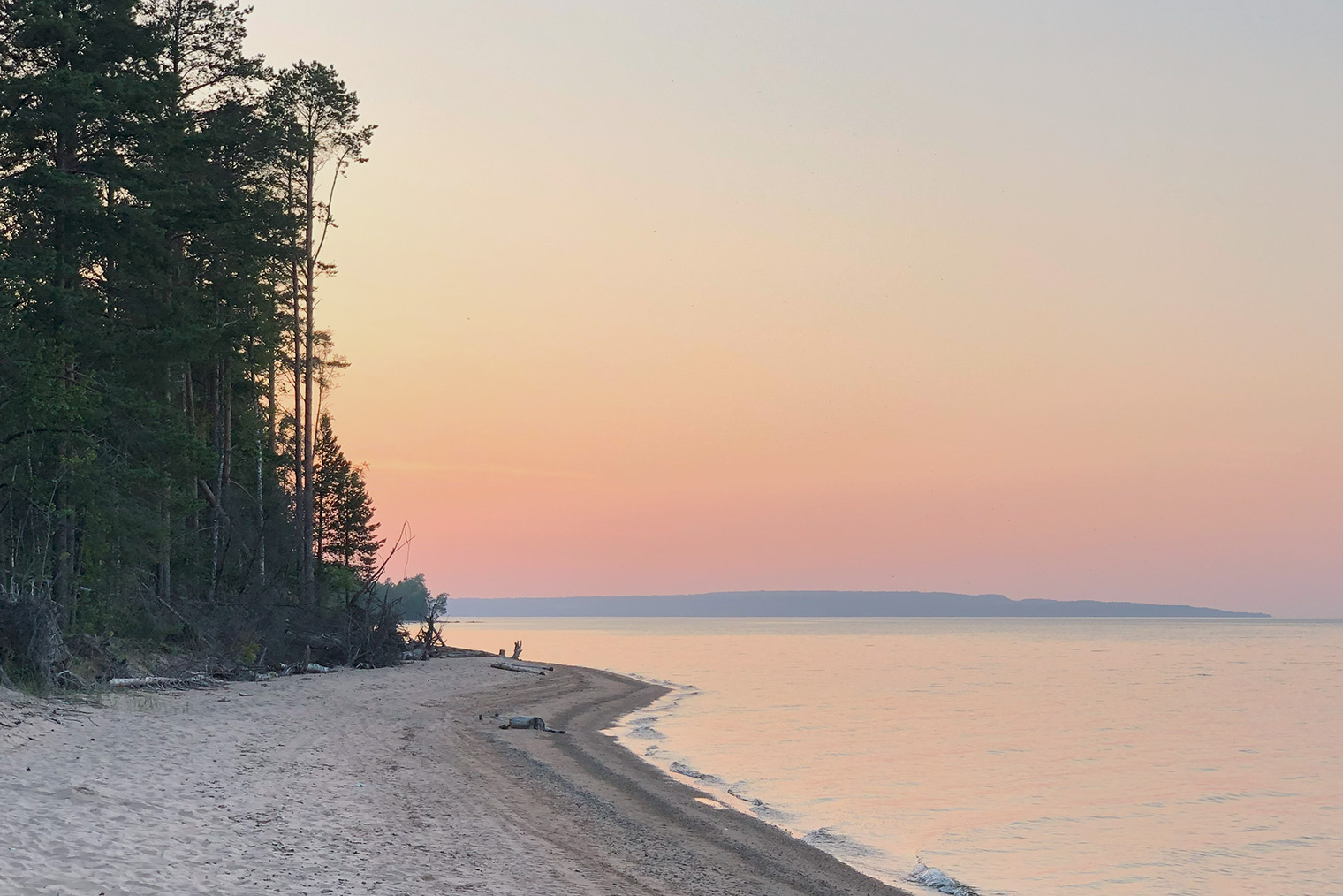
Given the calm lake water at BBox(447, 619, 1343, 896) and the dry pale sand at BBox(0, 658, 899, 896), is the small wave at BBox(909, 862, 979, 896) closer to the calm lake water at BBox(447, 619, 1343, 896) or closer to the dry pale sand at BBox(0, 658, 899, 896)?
the calm lake water at BBox(447, 619, 1343, 896)

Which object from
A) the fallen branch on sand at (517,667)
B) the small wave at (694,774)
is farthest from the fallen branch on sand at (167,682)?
the fallen branch on sand at (517,667)

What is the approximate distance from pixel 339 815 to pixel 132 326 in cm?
1917

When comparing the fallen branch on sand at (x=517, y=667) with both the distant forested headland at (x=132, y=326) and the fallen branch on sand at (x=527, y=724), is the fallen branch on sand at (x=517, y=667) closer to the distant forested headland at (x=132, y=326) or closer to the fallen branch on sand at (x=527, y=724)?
the distant forested headland at (x=132, y=326)

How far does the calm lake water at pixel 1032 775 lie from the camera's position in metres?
16.4

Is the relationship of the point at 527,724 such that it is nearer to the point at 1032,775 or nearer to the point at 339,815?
the point at 339,815

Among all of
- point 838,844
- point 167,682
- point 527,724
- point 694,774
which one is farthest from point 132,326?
point 838,844

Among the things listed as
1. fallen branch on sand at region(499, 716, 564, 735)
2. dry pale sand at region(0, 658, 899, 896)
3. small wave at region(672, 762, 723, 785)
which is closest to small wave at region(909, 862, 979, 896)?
dry pale sand at region(0, 658, 899, 896)

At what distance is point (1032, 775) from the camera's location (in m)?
25.7

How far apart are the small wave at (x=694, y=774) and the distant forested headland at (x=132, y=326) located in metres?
12.2

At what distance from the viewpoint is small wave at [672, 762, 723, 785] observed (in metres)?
20.8

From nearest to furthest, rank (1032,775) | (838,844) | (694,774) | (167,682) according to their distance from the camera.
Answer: (838,844) → (694,774) → (167,682) → (1032,775)

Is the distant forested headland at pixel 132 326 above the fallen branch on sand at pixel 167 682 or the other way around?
above

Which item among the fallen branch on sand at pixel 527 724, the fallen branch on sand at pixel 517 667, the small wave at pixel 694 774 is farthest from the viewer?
the fallen branch on sand at pixel 517 667

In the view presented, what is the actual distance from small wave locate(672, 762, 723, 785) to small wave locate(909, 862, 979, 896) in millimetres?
6726
